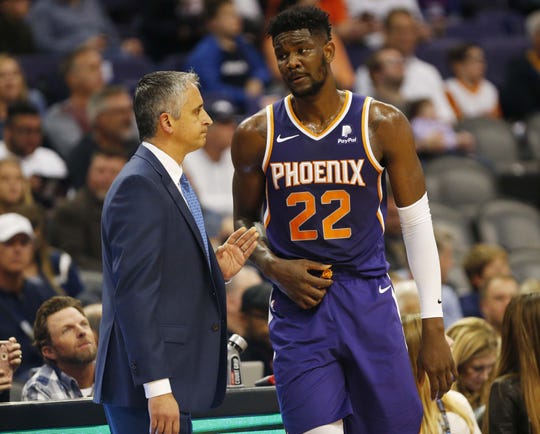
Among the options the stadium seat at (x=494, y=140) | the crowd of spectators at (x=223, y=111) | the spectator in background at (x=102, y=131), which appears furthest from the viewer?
the stadium seat at (x=494, y=140)

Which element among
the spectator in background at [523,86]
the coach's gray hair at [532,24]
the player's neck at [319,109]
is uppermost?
the coach's gray hair at [532,24]

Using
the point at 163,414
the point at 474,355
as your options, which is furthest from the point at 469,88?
the point at 163,414

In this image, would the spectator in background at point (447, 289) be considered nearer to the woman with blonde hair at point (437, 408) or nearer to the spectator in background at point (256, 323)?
the spectator in background at point (256, 323)

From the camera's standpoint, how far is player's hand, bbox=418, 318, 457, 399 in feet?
12.6

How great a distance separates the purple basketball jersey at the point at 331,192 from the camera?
3846mm

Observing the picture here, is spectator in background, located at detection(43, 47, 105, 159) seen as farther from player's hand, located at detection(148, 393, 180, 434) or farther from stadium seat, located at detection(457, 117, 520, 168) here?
player's hand, located at detection(148, 393, 180, 434)

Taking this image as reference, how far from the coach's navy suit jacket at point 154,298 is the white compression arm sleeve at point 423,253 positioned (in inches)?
27.5

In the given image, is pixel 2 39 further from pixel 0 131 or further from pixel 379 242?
pixel 379 242

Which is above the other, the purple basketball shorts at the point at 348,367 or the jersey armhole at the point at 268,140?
the jersey armhole at the point at 268,140

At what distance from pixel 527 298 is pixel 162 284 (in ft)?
5.50

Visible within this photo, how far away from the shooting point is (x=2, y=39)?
9852mm

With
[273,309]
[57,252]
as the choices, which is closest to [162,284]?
[273,309]

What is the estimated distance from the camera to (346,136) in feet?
12.7

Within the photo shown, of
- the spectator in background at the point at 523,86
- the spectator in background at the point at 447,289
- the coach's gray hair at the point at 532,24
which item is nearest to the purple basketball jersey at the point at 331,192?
the spectator in background at the point at 447,289
